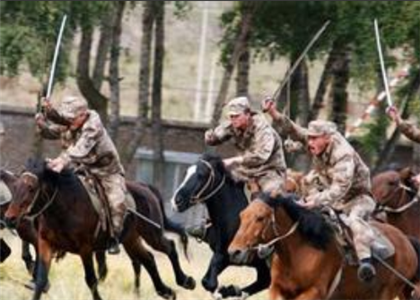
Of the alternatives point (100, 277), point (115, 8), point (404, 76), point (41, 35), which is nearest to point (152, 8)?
point (115, 8)

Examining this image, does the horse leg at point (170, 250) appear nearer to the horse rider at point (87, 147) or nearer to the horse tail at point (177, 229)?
the horse tail at point (177, 229)

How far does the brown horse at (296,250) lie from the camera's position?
1470cm

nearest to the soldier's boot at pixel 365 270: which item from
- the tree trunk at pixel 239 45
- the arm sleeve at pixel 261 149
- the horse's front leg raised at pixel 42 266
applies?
the arm sleeve at pixel 261 149

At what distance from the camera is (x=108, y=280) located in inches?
806

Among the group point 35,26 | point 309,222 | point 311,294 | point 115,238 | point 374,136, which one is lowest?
point 374,136

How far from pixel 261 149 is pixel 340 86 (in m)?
18.9

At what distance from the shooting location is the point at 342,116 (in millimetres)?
36781

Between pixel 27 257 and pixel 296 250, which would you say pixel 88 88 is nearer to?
pixel 27 257

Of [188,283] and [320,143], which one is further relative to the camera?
[188,283]

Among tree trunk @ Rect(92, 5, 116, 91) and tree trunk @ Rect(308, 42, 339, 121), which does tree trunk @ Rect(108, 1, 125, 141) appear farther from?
tree trunk @ Rect(308, 42, 339, 121)

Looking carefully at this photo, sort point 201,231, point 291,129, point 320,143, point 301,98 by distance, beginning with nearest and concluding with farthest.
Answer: point 320,143 → point 291,129 → point 201,231 → point 301,98

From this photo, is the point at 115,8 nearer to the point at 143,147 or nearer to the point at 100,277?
the point at 143,147

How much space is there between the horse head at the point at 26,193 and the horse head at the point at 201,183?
1.50 meters

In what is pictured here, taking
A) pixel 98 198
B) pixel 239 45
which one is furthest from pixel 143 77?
pixel 98 198
